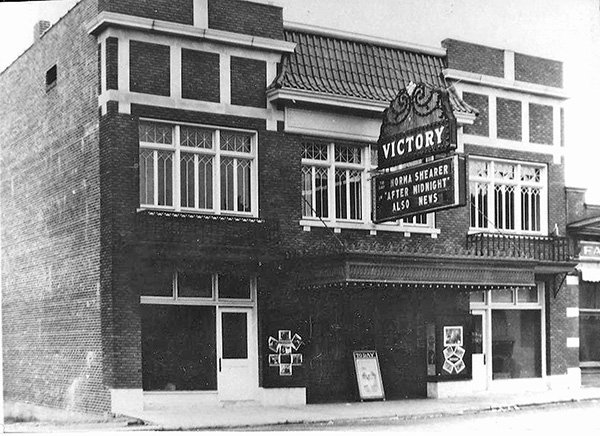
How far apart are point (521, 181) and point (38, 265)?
40.8 ft

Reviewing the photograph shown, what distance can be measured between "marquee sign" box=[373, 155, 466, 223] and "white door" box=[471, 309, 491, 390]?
4569 mm

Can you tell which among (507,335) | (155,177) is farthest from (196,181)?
(507,335)

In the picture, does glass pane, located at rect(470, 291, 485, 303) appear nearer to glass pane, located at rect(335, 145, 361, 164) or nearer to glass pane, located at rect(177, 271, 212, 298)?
glass pane, located at rect(335, 145, 361, 164)

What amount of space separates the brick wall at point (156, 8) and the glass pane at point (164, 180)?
2.87m

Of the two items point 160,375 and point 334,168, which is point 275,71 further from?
point 160,375

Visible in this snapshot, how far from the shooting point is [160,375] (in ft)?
66.7

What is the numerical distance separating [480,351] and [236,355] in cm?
→ 709

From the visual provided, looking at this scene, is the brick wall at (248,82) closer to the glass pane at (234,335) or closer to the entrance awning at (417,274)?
the entrance awning at (417,274)

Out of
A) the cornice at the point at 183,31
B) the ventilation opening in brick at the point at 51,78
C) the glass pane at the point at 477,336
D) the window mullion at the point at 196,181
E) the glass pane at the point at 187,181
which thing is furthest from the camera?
the glass pane at the point at 477,336

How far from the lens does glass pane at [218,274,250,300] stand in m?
21.5

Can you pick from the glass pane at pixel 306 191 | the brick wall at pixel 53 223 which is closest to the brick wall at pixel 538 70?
the glass pane at pixel 306 191

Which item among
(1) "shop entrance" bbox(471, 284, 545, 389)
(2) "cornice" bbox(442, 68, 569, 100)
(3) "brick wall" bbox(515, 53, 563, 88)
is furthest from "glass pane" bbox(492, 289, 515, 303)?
(3) "brick wall" bbox(515, 53, 563, 88)

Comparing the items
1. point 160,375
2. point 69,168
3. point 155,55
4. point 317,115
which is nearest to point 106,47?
point 155,55

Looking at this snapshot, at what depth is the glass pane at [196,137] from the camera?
20938 millimetres
